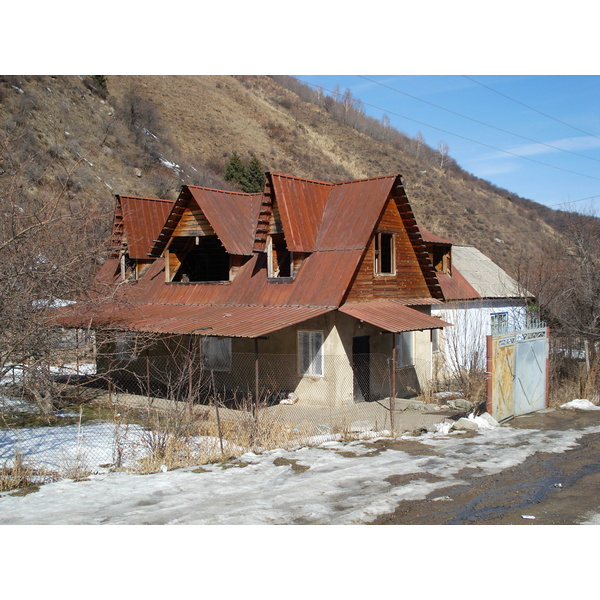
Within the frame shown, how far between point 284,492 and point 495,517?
304 cm

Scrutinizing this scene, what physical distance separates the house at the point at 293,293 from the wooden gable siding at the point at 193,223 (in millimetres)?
36

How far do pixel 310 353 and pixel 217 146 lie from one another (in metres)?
49.5

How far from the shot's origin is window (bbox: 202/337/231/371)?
20.7 metres

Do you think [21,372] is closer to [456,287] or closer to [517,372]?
[517,372]

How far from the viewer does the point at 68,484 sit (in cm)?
1028

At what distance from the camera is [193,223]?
22312 mm

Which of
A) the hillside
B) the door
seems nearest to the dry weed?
the door

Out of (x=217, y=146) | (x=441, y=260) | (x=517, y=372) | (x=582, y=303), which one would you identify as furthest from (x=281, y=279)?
(x=217, y=146)

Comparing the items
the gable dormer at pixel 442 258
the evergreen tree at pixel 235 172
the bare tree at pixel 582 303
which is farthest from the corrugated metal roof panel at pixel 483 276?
the evergreen tree at pixel 235 172

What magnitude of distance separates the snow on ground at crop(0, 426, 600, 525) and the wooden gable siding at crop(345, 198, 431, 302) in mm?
7102

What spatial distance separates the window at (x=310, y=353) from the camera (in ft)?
61.2

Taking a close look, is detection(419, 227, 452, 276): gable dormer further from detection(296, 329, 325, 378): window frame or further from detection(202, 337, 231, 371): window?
detection(202, 337, 231, 371): window

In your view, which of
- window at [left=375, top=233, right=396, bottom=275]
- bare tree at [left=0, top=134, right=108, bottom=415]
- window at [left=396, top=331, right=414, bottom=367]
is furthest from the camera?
window at [left=396, top=331, right=414, bottom=367]

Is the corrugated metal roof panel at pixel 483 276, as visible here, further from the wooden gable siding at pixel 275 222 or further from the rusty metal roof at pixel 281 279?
the wooden gable siding at pixel 275 222
